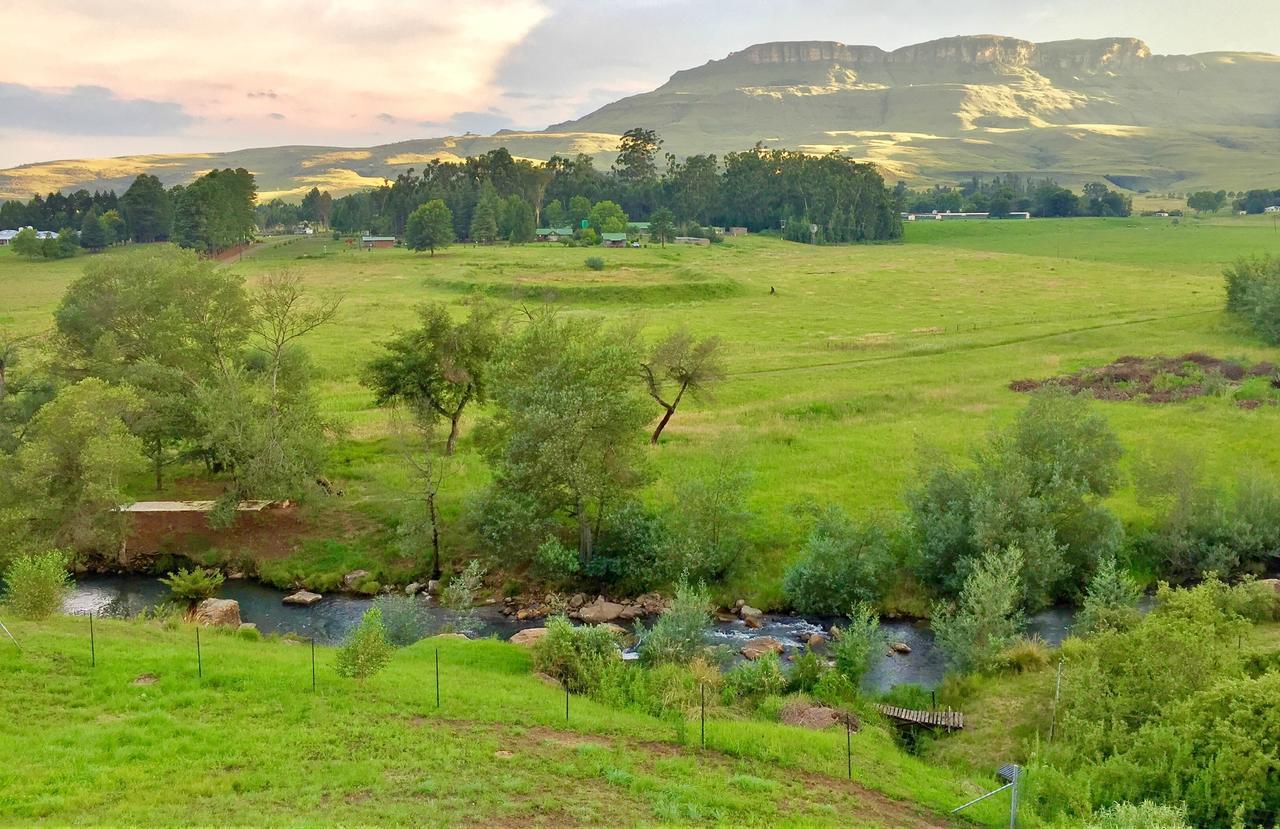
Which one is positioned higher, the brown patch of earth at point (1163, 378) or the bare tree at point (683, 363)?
the bare tree at point (683, 363)

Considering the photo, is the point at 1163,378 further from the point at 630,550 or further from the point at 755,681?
the point at 755,681

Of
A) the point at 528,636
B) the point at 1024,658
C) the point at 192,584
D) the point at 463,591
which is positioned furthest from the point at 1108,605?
the point at 192,584

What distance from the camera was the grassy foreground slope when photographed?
1895cm

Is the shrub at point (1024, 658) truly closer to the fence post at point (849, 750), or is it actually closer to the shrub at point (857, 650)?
the shrub at point (857, 650)

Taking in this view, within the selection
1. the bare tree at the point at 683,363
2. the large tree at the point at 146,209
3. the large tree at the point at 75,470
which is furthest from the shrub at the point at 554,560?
the large tree at the point at 146,209

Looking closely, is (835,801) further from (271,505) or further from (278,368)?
(278,368)

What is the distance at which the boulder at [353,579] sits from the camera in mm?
42209

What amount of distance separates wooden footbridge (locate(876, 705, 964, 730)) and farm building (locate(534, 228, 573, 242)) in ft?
501

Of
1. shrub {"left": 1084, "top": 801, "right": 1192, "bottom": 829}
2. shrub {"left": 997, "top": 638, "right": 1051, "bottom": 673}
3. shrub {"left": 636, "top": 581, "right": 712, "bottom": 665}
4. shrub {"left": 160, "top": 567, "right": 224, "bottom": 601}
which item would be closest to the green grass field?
shrub {"left": 160, "top": 567, "right": 224, "bottom": 601}

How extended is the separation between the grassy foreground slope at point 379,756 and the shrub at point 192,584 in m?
11.2

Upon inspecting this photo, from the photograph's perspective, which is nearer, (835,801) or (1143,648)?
(835,801)

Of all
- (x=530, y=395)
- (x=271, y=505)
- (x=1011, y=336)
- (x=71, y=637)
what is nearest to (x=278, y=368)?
(x=271, y=505)

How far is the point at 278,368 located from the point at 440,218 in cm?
10701

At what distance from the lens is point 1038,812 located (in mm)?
20641
